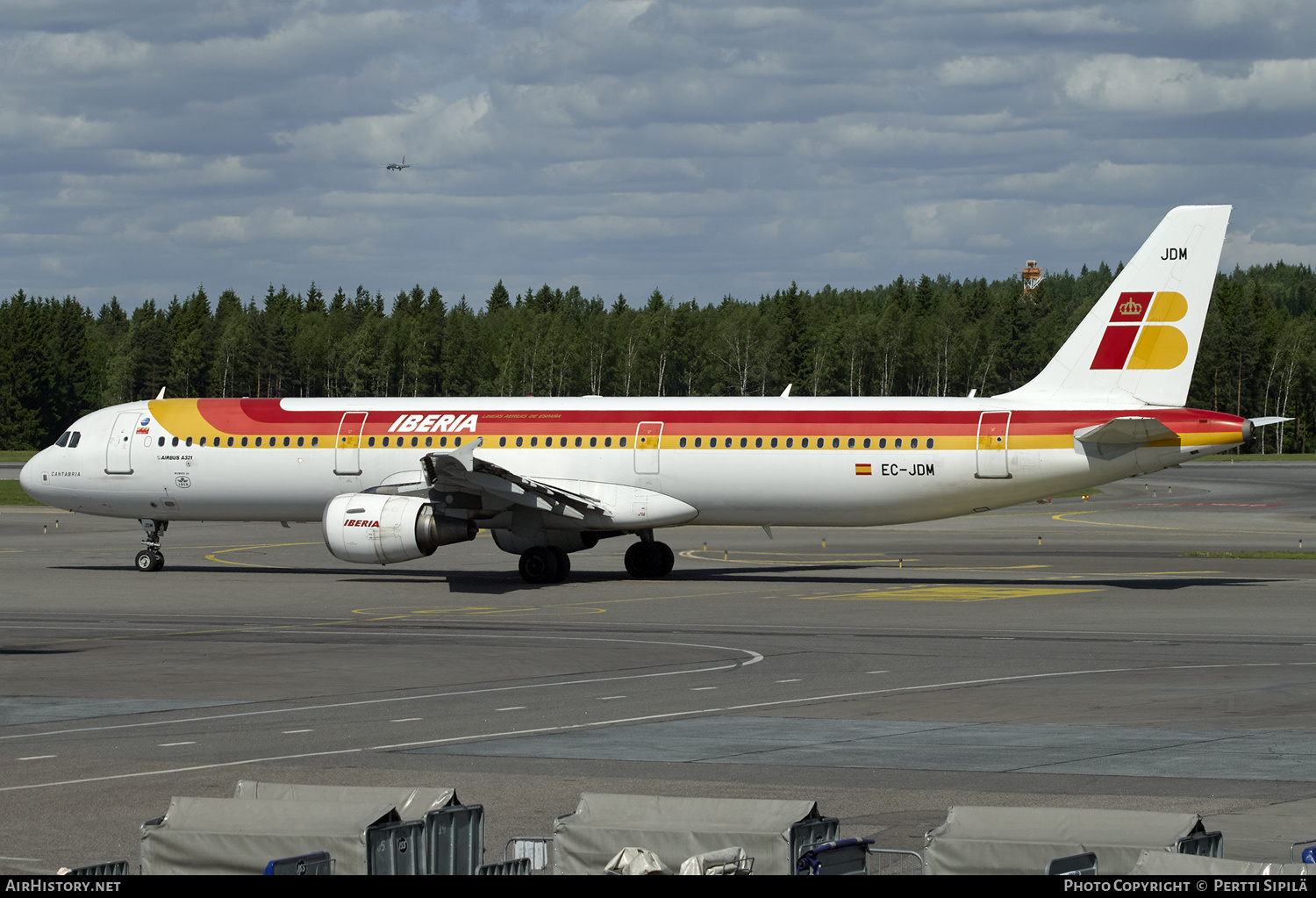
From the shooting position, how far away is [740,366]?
159 metres

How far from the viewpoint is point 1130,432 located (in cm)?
3356

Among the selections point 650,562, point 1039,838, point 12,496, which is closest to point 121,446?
point 650,562

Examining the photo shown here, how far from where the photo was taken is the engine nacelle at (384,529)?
1373 inches

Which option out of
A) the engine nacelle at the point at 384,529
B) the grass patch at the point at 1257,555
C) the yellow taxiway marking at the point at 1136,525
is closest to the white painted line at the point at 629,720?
the engine nacelle at the point at 384,529

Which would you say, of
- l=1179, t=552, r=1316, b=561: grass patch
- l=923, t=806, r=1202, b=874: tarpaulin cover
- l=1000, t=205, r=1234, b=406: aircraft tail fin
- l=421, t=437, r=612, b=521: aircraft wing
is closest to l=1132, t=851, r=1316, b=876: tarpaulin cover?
l=923, t=806, r=1202, b=874: tarpaulin cover

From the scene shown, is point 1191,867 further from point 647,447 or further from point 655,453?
point 647,447

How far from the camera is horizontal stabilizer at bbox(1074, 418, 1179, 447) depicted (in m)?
33.3

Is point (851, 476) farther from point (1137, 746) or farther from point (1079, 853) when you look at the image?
point (1079, 853)

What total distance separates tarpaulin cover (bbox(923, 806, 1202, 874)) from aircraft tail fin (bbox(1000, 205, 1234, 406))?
2790 cm

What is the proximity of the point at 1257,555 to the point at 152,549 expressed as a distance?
105ft

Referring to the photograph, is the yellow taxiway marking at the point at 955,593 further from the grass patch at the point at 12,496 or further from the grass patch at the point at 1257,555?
the grass patch at the point at 12,496
